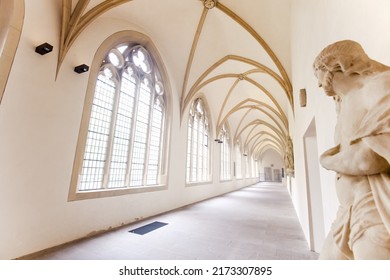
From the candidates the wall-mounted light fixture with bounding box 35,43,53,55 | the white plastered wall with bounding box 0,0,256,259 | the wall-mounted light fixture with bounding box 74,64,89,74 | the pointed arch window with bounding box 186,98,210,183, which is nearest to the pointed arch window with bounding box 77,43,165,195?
the white plastered wall with bounding box 0,0,256,259

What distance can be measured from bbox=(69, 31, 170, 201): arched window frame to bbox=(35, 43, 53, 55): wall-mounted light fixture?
0.84m

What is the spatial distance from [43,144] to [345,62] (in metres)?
3.60

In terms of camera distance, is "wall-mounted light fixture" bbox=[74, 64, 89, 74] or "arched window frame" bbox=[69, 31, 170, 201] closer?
"wall-mounted light fixture" bbox=[74, 64, 89, 74]

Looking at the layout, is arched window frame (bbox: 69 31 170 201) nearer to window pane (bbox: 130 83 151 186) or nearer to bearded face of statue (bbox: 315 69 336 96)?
window pane (bbox: 130 83 151 186)

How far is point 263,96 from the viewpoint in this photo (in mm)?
9398

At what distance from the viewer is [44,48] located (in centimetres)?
264

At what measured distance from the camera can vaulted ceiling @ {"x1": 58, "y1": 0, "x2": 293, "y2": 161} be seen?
11.6 ft

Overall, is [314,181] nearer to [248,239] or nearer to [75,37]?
[248,239]

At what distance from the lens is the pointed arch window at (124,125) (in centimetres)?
370

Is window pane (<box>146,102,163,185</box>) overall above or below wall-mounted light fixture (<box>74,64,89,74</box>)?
below

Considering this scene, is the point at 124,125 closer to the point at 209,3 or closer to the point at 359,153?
Result: the point at 209,3

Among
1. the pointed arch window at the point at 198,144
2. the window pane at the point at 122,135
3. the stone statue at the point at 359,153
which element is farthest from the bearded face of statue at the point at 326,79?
the pointed arch window at the point at 198,144

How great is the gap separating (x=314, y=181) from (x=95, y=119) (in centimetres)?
429

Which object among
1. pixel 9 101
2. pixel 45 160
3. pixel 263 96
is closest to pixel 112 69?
pixel 9 101
